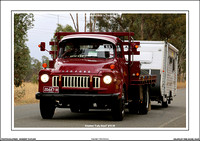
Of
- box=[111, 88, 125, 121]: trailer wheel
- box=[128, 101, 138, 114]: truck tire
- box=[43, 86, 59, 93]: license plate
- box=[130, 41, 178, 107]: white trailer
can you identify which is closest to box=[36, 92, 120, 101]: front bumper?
box=[43, 86, 59, 93]: license plate

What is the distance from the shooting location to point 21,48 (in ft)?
65.3

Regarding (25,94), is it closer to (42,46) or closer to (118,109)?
(42,46)

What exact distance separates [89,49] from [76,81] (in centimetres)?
149

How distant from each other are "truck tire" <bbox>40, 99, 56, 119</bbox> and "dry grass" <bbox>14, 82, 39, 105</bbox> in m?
7.60

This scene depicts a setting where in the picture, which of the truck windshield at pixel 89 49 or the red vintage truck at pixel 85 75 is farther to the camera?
the truck windshield at pixel 89 49

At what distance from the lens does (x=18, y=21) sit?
2002 centimetres

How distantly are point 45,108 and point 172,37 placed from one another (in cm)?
3321

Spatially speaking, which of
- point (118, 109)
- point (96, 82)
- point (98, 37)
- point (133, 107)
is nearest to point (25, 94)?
point (133, 107)

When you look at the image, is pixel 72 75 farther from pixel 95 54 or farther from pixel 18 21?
pixel 18 21

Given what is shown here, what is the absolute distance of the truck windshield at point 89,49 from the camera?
13055mm

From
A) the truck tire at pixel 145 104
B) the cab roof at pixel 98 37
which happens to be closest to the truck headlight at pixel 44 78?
the cab roof at pixel 98 37

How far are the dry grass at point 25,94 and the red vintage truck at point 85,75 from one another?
Result: 768 cm

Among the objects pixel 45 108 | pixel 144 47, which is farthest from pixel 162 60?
pixel 45 108

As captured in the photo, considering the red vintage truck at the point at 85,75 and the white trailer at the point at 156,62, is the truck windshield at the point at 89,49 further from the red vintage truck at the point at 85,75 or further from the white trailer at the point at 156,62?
the white trailer at the point at 156,62
